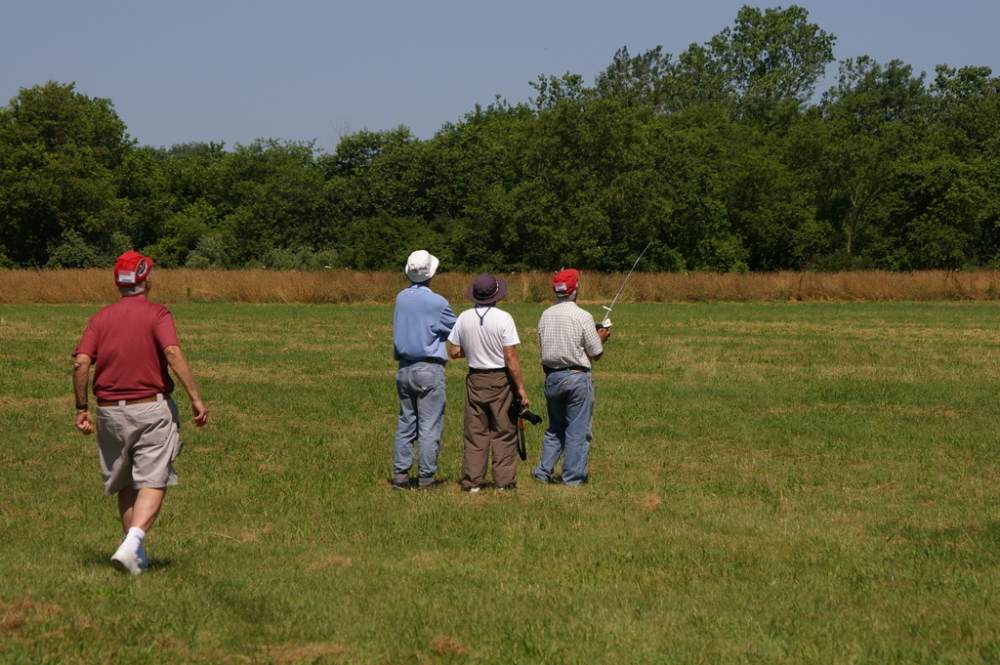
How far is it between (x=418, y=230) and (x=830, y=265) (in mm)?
25349

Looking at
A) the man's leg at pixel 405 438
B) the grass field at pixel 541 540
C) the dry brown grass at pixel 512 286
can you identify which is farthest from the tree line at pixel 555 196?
the man's leg at pixel 405 438

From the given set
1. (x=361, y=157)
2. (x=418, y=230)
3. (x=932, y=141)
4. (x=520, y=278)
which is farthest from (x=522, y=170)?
(x=932, y=141)

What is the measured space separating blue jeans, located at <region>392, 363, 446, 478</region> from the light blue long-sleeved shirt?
0.12 metres

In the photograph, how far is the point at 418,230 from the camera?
79.8m

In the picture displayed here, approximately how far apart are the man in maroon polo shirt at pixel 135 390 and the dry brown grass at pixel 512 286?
43.4 metres

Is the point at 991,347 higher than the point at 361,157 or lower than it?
lower

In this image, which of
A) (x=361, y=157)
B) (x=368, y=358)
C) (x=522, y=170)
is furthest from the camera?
(x=361, y=157)

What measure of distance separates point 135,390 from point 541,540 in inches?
114

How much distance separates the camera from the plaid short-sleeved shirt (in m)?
10.9

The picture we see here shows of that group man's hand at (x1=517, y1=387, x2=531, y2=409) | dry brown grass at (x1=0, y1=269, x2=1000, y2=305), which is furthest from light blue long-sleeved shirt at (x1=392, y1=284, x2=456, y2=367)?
dry brown grass at (x1=0, y1=269, x2=1000, y2=305)

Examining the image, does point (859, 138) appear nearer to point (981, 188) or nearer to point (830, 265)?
point (981, 188)

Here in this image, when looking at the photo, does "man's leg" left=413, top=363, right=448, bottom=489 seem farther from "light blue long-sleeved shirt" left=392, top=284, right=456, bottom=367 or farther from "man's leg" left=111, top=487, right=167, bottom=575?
"man's leg" left=111, top=487, right=167, bottom=575

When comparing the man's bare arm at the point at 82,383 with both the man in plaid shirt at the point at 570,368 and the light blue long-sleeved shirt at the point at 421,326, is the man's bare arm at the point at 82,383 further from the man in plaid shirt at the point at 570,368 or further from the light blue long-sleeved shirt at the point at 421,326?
the man in plaid shirt at the point at 570,368

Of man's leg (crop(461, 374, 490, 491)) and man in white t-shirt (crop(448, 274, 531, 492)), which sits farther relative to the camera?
man's leg (crop(461, 374, 490, 491))
